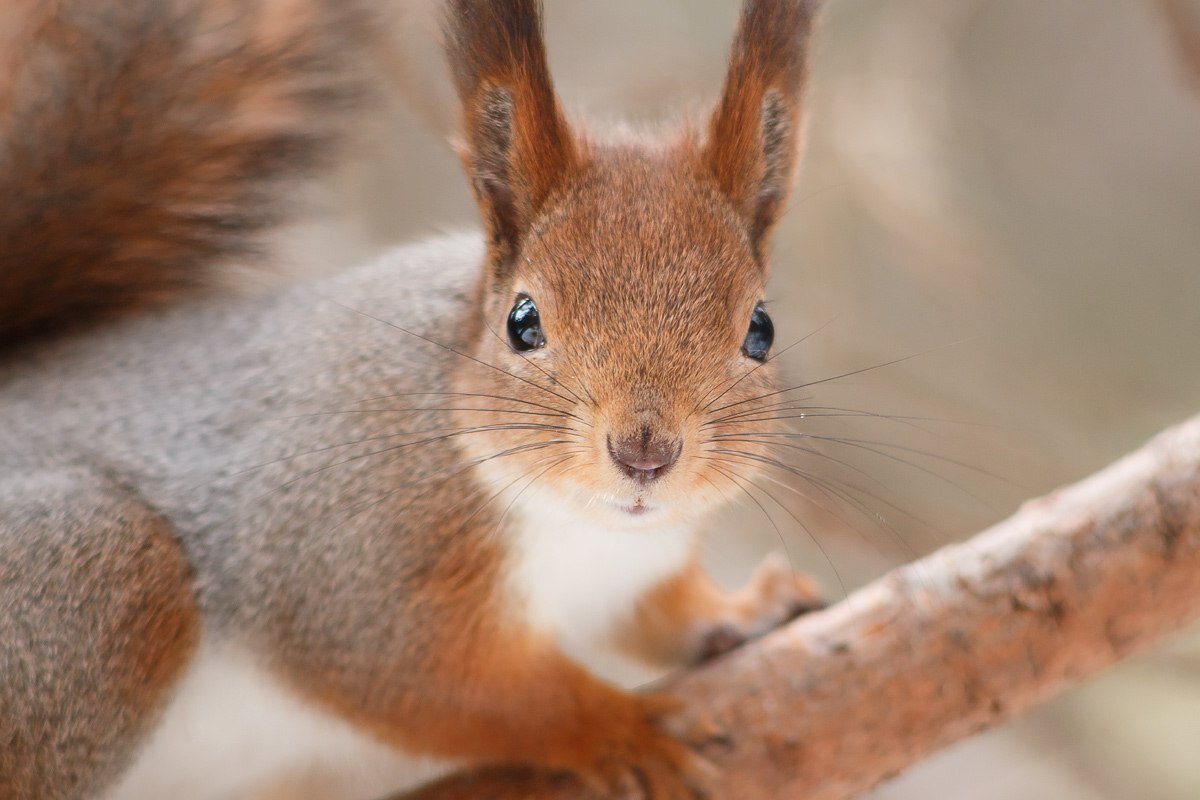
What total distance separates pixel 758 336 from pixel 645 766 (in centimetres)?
66

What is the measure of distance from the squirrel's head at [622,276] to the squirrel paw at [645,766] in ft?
1.33

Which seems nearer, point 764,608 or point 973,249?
point 764,608

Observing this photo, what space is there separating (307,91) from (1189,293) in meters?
2.17

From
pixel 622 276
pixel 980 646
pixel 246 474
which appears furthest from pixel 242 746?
pixel 980 646

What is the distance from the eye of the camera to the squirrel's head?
139 cm

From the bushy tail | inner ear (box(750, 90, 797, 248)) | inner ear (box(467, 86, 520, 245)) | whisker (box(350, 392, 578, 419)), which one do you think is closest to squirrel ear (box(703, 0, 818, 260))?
inner ear (box(750, 90, 797, 248))

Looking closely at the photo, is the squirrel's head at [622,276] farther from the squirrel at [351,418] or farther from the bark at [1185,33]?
the bark at [1185,33]

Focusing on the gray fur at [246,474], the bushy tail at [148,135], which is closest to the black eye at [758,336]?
the gray fur at [246,474]

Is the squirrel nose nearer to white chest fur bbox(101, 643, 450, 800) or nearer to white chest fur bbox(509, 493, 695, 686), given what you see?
white chest fur bbox(509, 493, 695, 686)

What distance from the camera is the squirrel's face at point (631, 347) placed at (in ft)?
4.48

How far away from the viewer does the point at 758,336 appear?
1.57 m

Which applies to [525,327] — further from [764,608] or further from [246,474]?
[764,608]

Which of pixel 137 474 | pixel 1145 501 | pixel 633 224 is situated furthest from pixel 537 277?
pixel 1145 501

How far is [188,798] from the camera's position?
1986 mm
